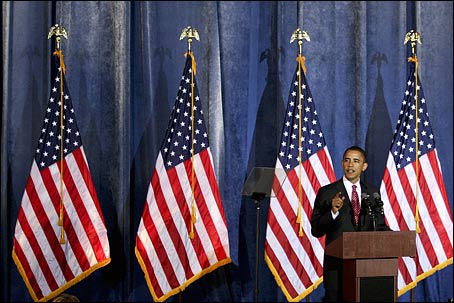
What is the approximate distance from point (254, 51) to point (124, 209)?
2.30m

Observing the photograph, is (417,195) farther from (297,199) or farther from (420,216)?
(297,199)

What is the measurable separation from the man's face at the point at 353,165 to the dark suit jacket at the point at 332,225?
0.10 metres

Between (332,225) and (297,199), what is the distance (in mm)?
1441

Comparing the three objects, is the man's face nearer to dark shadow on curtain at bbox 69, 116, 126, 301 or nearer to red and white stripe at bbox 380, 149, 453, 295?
red and white stripe at bbox 380, 149, 453, 295

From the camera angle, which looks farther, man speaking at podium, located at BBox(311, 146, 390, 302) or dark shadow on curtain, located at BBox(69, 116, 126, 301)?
dark shadow on curtain, located at BBox(69, 116, 126, 301)

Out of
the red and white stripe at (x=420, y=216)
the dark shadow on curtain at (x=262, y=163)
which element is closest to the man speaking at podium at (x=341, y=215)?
the red and white stripe at (x=420, y=216)

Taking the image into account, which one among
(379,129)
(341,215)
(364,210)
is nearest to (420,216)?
(379,129)

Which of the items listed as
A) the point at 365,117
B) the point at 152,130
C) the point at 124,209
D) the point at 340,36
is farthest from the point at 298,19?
the point at 124,209

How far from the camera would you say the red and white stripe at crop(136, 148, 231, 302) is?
23.2ft

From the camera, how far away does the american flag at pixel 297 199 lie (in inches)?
283

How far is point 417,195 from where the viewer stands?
730cm

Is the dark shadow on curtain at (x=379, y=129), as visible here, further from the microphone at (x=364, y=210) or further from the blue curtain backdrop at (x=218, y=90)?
the microphone at (x=364, y=210)

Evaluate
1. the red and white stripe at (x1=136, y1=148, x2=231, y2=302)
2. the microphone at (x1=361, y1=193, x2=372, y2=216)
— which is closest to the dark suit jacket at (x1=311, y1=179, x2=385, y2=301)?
the microphone at (x1=361, y1=193, x2=372, y2=216)

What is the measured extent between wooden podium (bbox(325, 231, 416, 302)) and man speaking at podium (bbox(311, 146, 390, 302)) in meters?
0.43
